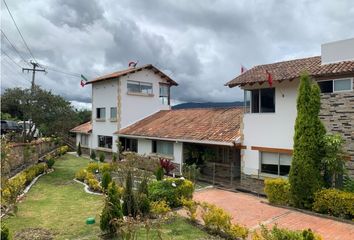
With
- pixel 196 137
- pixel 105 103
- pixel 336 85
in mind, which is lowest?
pixel 196 137

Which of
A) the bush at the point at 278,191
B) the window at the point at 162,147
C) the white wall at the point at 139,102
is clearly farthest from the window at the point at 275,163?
the white wall at the point at 139,102

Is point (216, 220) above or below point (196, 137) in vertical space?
below

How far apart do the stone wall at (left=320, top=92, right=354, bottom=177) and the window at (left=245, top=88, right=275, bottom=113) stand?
318 centimetres

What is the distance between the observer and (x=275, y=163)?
18031 mm

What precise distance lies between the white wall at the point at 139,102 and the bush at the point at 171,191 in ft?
58.3

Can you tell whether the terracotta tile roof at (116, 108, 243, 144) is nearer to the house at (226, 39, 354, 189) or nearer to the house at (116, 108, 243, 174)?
the house at (116, 108, 243, 174)

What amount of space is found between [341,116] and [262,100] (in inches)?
191

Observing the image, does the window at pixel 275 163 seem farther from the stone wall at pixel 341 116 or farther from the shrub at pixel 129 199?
the shrub at pixel 129 199

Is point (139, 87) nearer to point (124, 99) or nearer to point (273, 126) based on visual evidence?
point (124, 99)

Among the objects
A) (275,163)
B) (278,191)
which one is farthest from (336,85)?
(278,191)

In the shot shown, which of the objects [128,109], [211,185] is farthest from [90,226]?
[128,109]

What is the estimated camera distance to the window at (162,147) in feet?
84.7

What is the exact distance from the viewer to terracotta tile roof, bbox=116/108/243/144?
21703 mm

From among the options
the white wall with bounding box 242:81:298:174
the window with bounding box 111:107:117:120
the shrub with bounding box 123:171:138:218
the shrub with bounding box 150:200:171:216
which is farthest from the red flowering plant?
the window with bounding box 111:107:117:120
